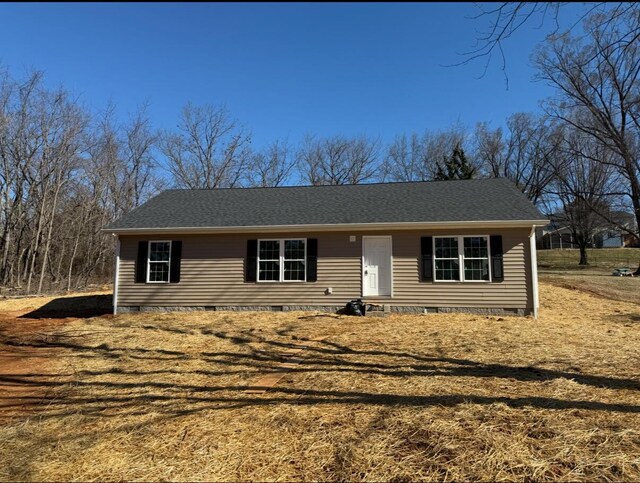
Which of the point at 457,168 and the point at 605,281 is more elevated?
the point at 457,168

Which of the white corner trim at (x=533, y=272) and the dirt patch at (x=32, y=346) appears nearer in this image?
Answer: the dirt patch at (x=32, y=346)

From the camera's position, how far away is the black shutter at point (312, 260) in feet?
39.7

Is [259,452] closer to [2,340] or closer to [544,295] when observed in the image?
[2,340]

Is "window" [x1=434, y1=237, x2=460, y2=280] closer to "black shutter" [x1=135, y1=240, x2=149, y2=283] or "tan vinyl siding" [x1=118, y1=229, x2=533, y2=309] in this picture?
"tan vinyl siding" [x1=118, y1=229, x2=533, y2=309]

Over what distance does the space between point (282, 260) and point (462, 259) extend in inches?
208

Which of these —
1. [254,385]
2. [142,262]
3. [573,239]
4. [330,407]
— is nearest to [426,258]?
[254,385]

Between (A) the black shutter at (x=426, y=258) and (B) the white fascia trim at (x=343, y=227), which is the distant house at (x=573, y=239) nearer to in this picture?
(B) the white fascia trim at (x=343, y=227)

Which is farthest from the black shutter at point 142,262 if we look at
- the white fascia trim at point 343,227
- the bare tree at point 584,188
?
the bare tree at point 584,188

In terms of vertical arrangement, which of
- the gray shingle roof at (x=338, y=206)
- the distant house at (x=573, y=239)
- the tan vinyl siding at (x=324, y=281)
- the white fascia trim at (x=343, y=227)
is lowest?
the tan vinyl siding at (x=324, y=281)

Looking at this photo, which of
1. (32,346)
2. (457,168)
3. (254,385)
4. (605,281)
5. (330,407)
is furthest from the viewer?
(457,168)

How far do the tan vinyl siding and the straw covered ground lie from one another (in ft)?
9.70

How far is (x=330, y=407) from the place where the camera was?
4141mm

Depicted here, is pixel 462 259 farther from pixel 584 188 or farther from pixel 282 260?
pixel 584 188

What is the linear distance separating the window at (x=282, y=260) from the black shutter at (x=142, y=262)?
3.70m
